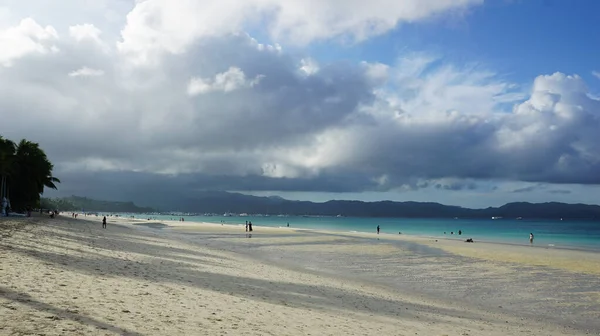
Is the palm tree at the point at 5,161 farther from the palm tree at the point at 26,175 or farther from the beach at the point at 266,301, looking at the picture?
the beach at the point at 266,301

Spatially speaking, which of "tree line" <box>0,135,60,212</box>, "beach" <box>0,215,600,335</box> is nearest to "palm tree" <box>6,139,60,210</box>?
"tree line" <box>0,135,60,212</box>

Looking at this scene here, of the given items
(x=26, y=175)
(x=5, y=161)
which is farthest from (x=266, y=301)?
(x=26, y=175)

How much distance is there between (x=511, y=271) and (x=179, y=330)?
93.2 feet

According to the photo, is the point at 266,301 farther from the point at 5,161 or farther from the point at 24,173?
the point at 24,173

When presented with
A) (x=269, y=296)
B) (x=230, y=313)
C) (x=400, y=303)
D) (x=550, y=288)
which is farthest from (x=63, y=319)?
(x=550, y=288)

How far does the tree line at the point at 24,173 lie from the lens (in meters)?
85.2

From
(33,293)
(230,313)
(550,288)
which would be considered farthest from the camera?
(550,288)

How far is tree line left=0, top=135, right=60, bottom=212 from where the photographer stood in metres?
85.2

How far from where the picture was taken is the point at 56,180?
108 meters

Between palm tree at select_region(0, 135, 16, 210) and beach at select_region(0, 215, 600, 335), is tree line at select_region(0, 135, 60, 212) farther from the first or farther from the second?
beach at select_region(0, 215, 600, 335)

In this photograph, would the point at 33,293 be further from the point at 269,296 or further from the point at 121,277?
the point at 269,296

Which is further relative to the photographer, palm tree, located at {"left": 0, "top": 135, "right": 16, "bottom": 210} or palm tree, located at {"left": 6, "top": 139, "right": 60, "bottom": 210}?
palm tree, located at {"left": 6, "top": 139, "right": 60, "bottom": 210}

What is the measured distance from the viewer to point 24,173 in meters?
90.3

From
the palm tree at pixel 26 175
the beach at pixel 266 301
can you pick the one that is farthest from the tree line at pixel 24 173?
the beach at pixel 266 301
